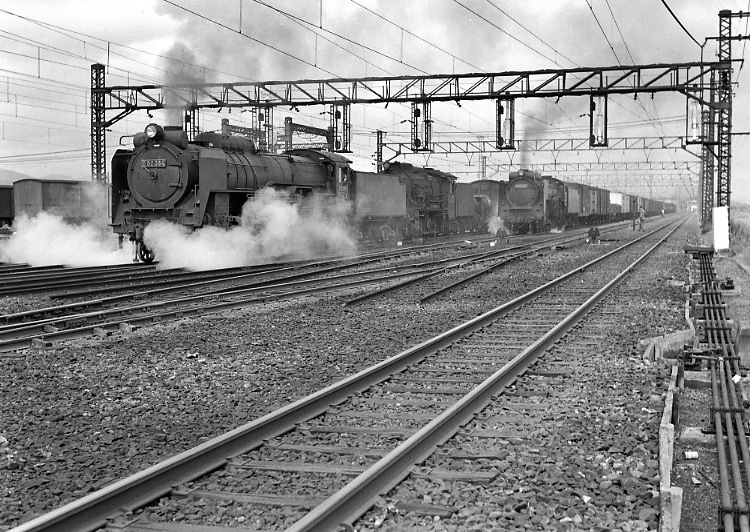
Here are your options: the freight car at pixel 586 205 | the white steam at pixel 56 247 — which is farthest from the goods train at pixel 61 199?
the freight car at pixel 586 205

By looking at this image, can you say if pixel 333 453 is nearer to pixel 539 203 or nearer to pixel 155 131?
pixel 155 131

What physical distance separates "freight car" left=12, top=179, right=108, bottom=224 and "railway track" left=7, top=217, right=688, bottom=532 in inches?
1072

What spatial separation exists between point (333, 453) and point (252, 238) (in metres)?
15.7

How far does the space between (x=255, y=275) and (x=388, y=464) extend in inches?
489

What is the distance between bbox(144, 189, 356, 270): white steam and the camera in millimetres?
19359

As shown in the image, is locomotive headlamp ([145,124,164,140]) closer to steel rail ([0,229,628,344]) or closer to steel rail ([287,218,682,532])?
steel rail ([0,229,628,344])

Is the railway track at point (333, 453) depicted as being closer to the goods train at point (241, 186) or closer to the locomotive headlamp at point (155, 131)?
the goods train at point (241, 186)

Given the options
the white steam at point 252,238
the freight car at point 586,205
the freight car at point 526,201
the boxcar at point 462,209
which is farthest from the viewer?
the freight car at point 586,205

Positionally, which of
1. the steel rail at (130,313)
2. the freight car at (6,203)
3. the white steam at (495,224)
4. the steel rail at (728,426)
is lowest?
the steel rail at (728,426)

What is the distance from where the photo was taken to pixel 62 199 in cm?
3444

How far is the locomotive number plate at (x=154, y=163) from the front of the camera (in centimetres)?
1878

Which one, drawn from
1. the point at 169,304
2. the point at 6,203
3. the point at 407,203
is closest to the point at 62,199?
the point at 6,203

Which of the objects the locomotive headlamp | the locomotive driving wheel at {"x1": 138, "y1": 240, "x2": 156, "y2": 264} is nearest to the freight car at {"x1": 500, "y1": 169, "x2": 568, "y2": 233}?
the locomotive driving wheel at {"x1": 138, "y1": 240, "x2": 156, "y2": 264}

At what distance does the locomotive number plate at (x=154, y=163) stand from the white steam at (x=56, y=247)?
4.27 meters
